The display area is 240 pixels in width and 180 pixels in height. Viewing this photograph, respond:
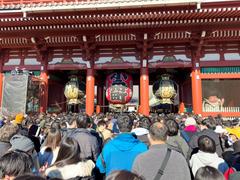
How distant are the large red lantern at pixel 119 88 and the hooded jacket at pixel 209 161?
10455 mm

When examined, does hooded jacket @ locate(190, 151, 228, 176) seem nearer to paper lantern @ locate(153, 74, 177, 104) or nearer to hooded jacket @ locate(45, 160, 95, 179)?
hooded jacket @ locate(45, 160, 95, 179)

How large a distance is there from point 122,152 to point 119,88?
10.9 metres

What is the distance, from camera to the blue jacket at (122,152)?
3.18 metres

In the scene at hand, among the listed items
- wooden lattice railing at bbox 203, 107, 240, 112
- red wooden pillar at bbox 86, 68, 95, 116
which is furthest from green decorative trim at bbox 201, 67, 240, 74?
red wooden pillar at bbox 86, 68, 95, 116

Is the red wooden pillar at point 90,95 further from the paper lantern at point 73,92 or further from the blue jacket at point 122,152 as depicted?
the blue jacket at point 122,152

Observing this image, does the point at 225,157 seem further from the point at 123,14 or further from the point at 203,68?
the point at 203,68

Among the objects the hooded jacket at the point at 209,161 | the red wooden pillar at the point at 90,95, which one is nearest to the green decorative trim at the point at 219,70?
the red wooden pillar at the point at 90,95

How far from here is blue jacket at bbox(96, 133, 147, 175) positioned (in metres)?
3.18

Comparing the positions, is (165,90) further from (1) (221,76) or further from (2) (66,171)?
(2) (66,171)

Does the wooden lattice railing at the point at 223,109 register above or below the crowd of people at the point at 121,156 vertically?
above

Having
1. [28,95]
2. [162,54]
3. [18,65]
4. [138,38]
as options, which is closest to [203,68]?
[162,54]

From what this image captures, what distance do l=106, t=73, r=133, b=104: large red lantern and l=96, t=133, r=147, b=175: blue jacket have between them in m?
10.6

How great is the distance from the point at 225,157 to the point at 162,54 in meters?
9.89

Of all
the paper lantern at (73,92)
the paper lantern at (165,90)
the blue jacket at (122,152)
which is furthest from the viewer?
the paper lantern at (73,92)
